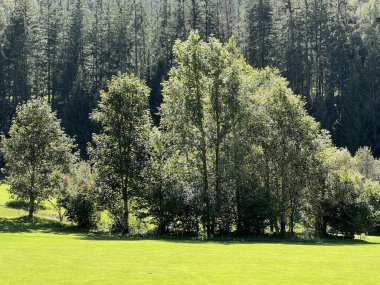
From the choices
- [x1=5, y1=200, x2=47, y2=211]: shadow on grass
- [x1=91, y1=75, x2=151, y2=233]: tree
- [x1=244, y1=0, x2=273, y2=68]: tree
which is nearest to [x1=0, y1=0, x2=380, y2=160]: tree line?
[x1=244, y1=0, x2=273, y2=68]: tree

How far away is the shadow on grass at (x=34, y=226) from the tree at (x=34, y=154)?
186cm

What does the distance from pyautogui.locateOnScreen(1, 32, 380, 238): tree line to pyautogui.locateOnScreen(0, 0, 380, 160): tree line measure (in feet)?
195

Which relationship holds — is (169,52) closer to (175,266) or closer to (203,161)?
(203,161)

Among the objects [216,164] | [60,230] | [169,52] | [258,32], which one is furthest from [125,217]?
[258,32]

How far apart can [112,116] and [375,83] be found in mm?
84996

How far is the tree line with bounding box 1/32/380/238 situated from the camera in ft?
153

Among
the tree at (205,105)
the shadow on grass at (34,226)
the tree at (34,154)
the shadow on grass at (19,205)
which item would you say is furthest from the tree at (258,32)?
the shadow on grass at (34,226)

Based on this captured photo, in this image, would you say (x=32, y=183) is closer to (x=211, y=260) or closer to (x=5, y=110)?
(x=211, y=260)

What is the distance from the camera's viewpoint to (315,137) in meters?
48.6

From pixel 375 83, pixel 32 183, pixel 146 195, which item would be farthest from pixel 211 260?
pixel 375 83

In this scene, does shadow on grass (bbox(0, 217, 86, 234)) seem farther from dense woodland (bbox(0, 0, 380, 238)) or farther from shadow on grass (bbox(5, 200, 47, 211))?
shadow on grass (bbox(5, 200, 47, 211))

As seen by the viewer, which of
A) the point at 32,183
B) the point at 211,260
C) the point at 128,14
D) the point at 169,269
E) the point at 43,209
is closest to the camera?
the point at 169,269

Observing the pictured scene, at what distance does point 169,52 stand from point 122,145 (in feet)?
257

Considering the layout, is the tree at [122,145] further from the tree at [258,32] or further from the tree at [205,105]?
the tree at [258,32]
